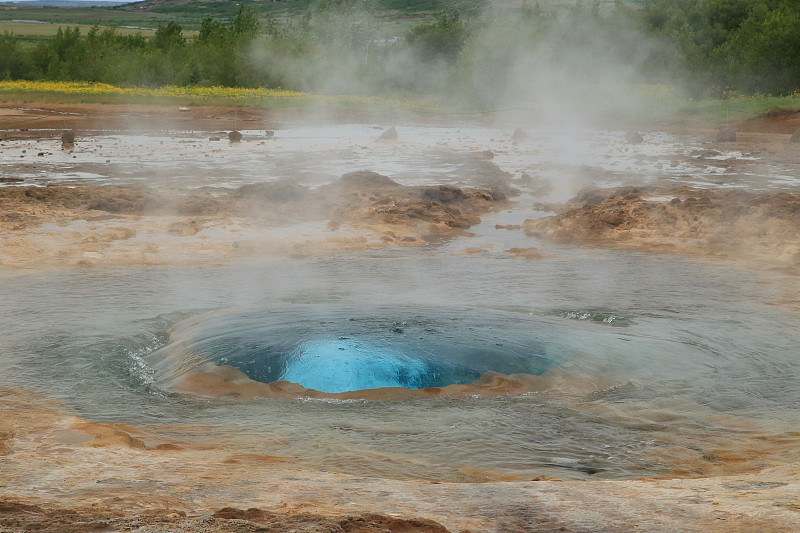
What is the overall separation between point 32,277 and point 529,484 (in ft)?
18.9

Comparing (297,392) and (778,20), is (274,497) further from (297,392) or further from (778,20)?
(778,20)

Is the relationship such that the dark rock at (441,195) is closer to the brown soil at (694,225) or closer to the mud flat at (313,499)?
the brown soil at (694,225)

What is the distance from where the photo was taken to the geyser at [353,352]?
15.0 ft

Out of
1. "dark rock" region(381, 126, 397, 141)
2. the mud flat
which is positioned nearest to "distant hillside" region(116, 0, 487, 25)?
"dark rock" region(381, 126, 397, 141)

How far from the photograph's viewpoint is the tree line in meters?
25.5

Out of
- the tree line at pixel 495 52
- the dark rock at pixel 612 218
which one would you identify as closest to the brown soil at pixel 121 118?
the tree line at pixel 495 52

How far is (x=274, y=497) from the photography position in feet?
8.95

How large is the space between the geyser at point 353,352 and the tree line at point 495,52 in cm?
1922

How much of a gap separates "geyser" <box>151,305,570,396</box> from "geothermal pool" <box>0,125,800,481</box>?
0.05ft

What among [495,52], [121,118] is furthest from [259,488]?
[121,118]

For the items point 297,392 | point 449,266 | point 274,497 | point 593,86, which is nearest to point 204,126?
point 593,86

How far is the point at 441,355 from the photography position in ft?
15.7

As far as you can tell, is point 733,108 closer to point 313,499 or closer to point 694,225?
point 694,225

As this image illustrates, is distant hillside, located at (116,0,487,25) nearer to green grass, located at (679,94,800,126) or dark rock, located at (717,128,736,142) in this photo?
green grass, located at (679,94,800,126)
